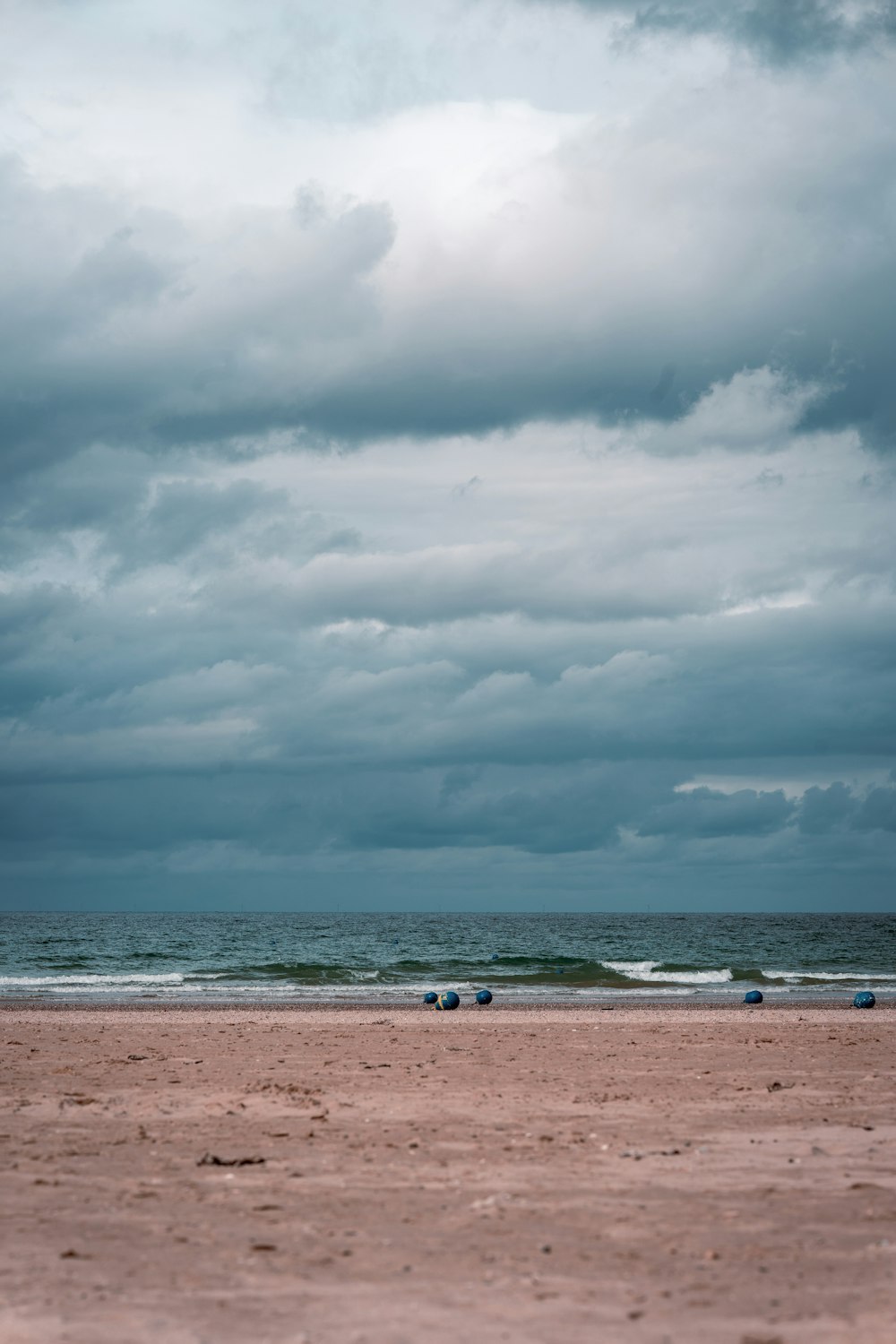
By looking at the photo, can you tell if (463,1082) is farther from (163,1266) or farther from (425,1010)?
(425,1010)

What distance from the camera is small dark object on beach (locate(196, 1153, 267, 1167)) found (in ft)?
33.6

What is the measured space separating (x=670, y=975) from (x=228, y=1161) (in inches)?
1797

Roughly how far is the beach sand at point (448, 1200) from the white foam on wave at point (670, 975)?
30.9m

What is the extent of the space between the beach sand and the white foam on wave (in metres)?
30.9

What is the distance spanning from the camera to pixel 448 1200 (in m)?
9.02

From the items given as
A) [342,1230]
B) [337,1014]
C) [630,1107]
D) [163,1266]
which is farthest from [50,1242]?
[337,1014]

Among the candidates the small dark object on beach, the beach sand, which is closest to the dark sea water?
the beach sand

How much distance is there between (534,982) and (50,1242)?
3916 centimetres

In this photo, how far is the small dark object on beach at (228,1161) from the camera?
1025cm

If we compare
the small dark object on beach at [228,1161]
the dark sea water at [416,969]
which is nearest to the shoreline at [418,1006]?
the dark sea water at [416,969]

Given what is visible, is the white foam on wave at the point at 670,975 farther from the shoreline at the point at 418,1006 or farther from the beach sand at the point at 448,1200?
the beach sand at the point at 448,1200

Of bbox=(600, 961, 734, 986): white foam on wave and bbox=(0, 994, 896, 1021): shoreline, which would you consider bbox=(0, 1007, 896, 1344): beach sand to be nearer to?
bbox=(0, 994, 896, 1021): shoreline

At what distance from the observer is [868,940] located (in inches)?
3644

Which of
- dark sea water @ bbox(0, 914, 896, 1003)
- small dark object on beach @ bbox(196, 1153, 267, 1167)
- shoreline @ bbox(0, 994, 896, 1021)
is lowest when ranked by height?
dark sea water @ bbox(0, 914, 896, 1003)
